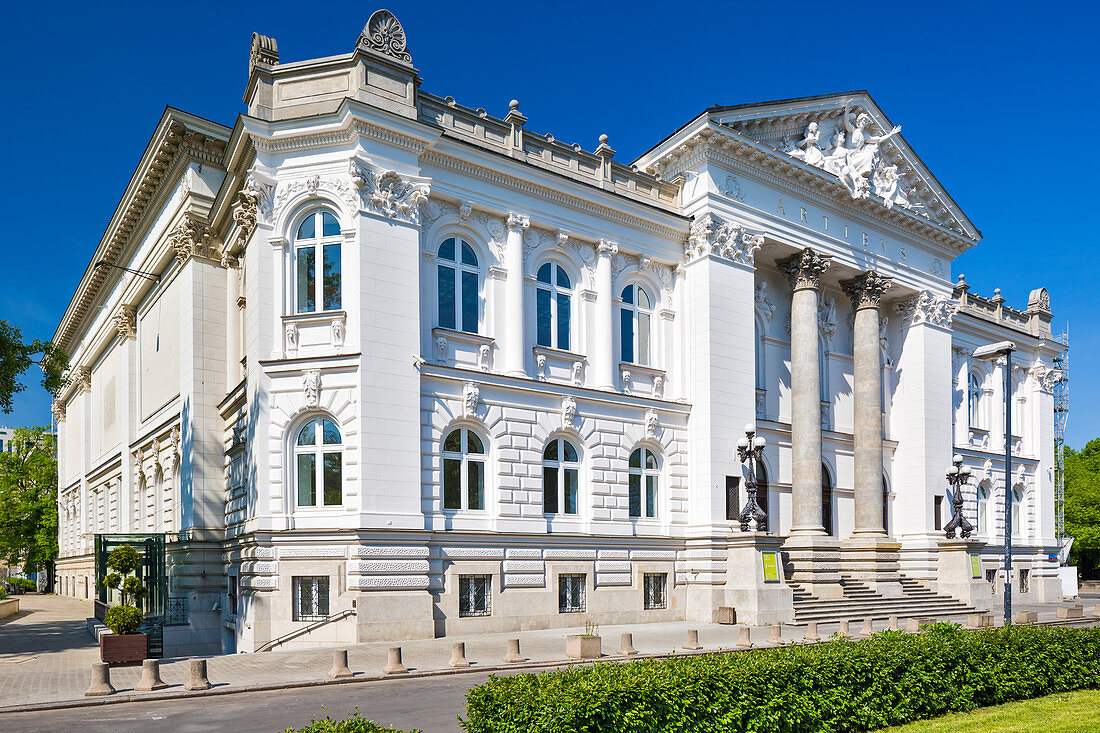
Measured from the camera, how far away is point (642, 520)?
1201 inches

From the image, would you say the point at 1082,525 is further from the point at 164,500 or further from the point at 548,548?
the point at 164,500

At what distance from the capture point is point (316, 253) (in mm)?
25172

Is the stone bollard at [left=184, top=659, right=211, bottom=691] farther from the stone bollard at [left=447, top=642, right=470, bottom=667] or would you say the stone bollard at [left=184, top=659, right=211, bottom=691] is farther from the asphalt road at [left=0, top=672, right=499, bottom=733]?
the stone bollard at [left=447, top=642, right=470, bottom=667]

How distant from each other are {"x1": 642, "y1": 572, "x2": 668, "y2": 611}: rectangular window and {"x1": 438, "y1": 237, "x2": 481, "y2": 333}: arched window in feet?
34.3

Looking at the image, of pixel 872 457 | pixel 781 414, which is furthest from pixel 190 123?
pixel 872 457

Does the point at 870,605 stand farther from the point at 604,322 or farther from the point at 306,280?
the point at 306,280

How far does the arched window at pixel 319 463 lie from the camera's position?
24156mm

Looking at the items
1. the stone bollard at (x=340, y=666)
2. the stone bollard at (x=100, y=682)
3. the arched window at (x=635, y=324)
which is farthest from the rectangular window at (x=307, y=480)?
the arched window at (x=635, y=324)

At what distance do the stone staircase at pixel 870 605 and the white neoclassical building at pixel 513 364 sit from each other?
0.17m

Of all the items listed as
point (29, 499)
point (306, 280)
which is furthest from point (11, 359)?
point (29, 499)

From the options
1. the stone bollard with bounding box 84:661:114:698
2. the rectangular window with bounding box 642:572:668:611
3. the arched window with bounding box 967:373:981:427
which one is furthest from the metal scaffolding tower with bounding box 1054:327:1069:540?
the stone bollard with bounding box 84:661:114:698

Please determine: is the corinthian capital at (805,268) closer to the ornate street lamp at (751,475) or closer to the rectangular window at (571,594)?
the ornate street lamp at (751,475)

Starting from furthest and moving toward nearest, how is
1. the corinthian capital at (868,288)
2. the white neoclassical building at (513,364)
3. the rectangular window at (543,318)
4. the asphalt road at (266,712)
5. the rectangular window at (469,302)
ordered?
the corinthian capital at (868,288), the rectangular window at (543,318), the rectangular window at (469,302), the white neoclassical building at (513,364), the asphalt road at (266,712)

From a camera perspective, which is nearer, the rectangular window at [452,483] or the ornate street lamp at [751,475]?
the rectangular window at [452,483]
